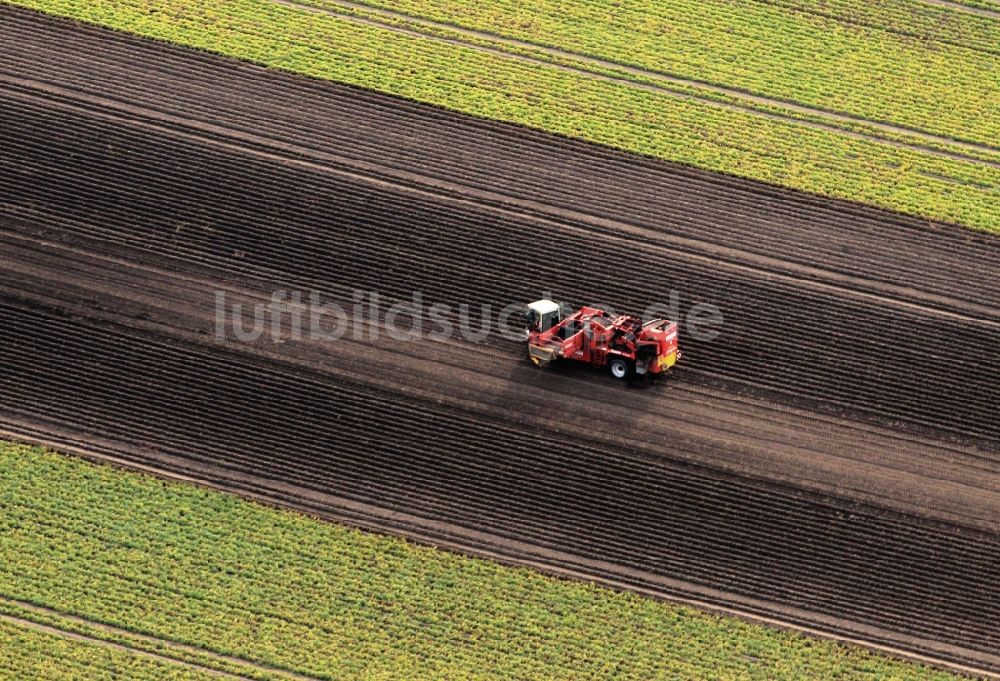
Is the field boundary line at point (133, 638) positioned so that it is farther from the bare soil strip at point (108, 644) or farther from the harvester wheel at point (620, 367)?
the harvester wheel at point (620, 367)

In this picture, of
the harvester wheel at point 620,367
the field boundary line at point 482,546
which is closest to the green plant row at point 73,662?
the field boundary line at point 482,546

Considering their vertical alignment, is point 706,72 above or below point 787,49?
below

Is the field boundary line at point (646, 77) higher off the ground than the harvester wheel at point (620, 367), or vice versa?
the field boundary line at point (646, 77)

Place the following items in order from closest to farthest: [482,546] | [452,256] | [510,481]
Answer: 1. [482,546]
2. [510,481]
3. [452,256]

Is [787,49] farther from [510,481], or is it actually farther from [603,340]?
[510,481]

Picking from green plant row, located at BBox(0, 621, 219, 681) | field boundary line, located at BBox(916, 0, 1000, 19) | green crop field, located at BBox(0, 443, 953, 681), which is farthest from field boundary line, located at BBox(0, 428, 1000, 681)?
field boundary line, located at BBox(916, 0, 1000, 19)

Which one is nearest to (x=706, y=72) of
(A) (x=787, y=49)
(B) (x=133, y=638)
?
(A) (x=787, y=49)
